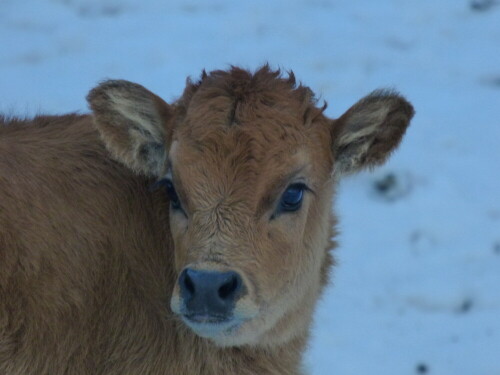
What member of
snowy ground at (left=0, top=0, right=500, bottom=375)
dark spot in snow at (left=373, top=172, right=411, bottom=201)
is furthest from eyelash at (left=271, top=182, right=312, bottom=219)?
dark spot in snow at (left=373, top=172, right=411, bottom=201)

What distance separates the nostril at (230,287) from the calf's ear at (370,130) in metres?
1.10

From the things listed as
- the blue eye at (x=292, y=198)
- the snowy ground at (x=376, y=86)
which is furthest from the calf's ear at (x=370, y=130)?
the snowy ground at (x=376, y=86)

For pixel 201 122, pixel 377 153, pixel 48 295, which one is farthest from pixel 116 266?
pixel 377 153

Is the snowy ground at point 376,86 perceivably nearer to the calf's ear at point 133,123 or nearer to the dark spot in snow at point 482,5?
the dark spot in snow at point 482,5

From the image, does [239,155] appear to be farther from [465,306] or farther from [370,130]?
[465,306]

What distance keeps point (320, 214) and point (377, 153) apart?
0.49 m

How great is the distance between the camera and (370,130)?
5930 millimetres

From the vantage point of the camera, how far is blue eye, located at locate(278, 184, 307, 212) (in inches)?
222

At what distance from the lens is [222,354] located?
5.97 m

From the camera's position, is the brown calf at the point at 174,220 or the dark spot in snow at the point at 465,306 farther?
the dark spot in snow at the point at 465,306

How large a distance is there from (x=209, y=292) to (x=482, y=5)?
671cm

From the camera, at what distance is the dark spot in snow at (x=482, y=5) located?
10.8 meters

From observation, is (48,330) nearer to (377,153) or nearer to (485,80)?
(377,153)

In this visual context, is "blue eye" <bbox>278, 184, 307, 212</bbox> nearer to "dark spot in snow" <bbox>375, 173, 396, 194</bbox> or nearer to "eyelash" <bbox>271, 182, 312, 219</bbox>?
"eyelash" <bbox>271, 182, 312, 219</bbox>
